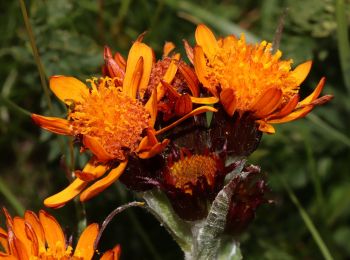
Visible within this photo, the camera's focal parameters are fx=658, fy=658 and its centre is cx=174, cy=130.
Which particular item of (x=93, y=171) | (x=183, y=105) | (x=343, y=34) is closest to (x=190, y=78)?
(x=183, y=105)

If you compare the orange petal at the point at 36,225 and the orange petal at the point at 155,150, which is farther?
the orange petal at the point at 36,225

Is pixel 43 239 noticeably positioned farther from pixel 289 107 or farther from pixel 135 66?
pixel 289 107

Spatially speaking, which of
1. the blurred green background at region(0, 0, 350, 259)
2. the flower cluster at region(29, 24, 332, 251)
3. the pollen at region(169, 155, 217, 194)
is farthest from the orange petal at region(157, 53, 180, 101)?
the blurred green background at region(0, 0, 350, 259)

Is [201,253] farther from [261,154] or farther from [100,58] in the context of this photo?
[100,58]

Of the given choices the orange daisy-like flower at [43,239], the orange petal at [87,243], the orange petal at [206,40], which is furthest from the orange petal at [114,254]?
the orange petal at [206,40]

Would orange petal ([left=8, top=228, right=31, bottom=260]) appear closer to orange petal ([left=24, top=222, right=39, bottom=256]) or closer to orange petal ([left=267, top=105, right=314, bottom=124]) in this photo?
orange petal ([left=24, top=222, right=39, bottom=256])

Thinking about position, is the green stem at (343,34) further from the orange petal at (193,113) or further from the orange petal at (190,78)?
the orange petal at (193,113)
